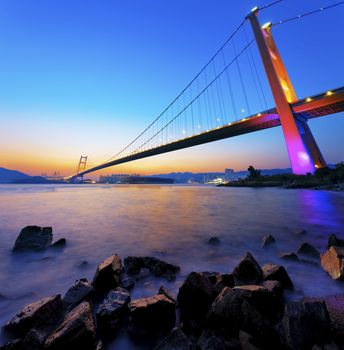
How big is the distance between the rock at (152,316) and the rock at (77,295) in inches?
20.2

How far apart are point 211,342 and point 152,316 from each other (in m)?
0.53

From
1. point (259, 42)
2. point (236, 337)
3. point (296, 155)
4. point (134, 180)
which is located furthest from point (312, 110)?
point (134, 180)

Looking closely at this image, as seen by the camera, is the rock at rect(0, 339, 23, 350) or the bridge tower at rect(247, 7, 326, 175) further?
the bridge tower at rect(247, 7, 326, 175)

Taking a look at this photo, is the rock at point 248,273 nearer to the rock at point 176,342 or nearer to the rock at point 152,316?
the rock at point 152,316

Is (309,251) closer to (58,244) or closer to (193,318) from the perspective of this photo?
(193,318)

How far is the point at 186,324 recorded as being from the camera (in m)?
1.60

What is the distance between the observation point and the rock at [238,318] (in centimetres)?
132

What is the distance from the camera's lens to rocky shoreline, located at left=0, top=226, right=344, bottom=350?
130cm

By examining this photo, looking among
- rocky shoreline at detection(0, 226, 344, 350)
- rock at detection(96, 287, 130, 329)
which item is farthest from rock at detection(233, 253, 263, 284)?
rock at detection(96, 287, 130, 329)

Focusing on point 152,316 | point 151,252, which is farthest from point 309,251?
point 152,316

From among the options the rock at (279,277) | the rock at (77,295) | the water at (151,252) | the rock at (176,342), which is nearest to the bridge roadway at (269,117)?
the water at (151,252)

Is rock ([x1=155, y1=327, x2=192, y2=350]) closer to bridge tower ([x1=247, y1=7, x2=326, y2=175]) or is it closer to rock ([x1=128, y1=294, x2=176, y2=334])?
rock ([x1=128, y1=294, x2=176, y2=334])

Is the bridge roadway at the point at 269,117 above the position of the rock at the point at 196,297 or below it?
above

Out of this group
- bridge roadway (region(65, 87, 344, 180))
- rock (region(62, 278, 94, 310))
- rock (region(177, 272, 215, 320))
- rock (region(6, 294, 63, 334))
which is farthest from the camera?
bridge roadway (region(65, 87, 344, 180))
